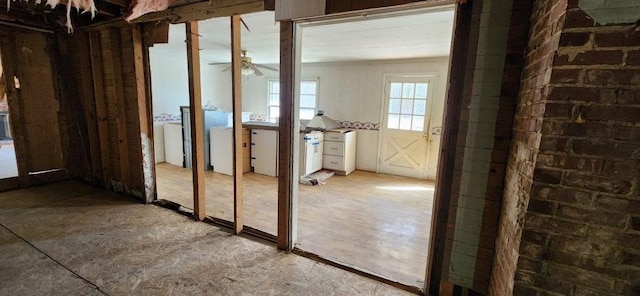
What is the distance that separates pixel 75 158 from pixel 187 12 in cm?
313

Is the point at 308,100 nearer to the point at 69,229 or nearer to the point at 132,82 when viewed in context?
the point at 132,82

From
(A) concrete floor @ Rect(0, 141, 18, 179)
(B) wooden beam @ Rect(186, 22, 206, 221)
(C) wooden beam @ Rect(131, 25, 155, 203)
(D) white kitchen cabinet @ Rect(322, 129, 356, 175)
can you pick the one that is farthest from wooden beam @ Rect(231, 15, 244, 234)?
(A) concrete floor @ Rect(0, 141, 18, 179)

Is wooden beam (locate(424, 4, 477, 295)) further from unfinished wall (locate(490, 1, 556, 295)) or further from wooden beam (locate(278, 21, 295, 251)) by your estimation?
wooden beam (locate(278, 21, 295, 251))

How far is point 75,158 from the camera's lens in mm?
3918

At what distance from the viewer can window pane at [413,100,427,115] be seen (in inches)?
193

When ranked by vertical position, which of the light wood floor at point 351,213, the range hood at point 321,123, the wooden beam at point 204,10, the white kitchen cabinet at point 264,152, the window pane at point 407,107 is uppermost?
the wooden beam at point 204,10

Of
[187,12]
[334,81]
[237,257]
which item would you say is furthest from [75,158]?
[334,81]

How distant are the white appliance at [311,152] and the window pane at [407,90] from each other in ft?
5.80

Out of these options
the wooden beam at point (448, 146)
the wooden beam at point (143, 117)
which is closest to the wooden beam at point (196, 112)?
the wooden beam at point (143, 117)

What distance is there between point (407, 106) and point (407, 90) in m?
0.30

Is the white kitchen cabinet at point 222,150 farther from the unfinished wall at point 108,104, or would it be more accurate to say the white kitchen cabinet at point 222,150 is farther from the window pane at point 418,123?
the window pane at point 418,123

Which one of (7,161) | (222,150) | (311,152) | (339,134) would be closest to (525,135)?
(311,152)

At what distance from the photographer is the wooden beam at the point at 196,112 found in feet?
8.38

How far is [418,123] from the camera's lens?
5039 mm
